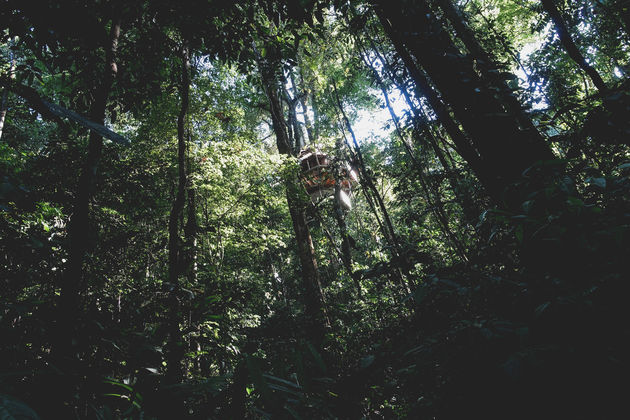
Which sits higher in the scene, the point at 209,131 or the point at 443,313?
the point at 209,131

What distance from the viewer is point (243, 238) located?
341 inches

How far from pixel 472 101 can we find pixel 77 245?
114 inches

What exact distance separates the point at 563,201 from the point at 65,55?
3532 millimetres

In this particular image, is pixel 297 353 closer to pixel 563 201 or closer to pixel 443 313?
pixel 443 313

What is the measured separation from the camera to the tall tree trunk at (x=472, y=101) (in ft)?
6.89

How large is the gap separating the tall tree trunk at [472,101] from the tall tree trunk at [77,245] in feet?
8.00

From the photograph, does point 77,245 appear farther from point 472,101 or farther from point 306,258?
point 306,258

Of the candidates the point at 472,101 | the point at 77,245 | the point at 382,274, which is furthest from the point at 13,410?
the point at 472,101

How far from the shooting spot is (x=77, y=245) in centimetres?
156

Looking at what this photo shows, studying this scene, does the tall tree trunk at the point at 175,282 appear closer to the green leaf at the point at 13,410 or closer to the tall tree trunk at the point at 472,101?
the green leaf at the point at 13,410

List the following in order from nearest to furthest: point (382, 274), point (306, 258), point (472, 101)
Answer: point (382, 274), point (472, 101), point (306, 258)

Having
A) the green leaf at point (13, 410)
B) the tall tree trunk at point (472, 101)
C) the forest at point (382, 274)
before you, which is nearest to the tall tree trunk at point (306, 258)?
the forest at point (382, 274)

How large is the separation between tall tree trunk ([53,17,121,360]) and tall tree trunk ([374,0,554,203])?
2437 millimetres

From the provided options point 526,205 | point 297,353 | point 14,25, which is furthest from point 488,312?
point 14,25
